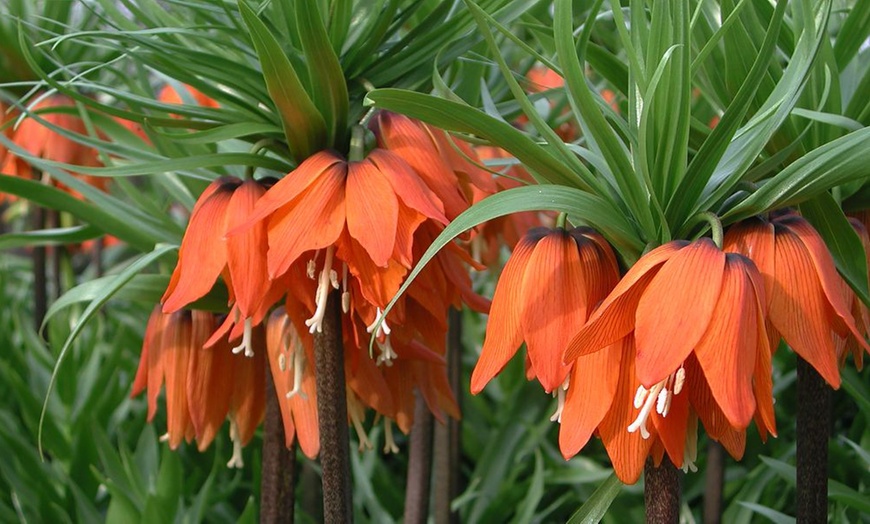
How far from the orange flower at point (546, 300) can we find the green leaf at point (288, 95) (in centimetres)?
28

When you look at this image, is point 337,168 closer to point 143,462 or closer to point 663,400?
point 663,400

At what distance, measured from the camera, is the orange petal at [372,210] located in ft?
3.43

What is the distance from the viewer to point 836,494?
129 cm

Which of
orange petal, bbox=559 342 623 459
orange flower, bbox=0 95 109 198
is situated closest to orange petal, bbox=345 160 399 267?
orange petal, bbox=559 342 623 459

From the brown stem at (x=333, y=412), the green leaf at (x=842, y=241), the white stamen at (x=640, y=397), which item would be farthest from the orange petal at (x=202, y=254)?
the green leaf at (x=842, y=241)

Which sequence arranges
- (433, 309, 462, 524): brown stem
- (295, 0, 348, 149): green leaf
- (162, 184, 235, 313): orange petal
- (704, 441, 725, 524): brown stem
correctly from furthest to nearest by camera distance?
1. (433, 309, 462, 524): brown stem
2. (704, 441, 725, 524): brown stem
3. (162, 184, 235, 313): orange petal
4. (295, 0, 348, 149): green leaf

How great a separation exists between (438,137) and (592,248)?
1.00 feet

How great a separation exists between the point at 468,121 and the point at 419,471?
84cm

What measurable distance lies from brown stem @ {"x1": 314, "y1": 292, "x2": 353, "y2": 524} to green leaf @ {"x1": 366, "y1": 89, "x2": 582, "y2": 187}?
293 mm

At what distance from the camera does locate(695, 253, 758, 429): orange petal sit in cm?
83

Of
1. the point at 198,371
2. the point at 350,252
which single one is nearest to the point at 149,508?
the point at 198,371

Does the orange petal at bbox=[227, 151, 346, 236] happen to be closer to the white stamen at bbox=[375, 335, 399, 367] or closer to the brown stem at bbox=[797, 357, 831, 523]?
the white stamen at bbox=[375, 335, 399, 367]

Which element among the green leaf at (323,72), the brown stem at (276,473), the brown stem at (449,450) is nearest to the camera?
the green leaf at (323,72)

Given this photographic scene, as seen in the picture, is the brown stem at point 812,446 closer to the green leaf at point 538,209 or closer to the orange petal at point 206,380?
the green leaf at point 538,209
